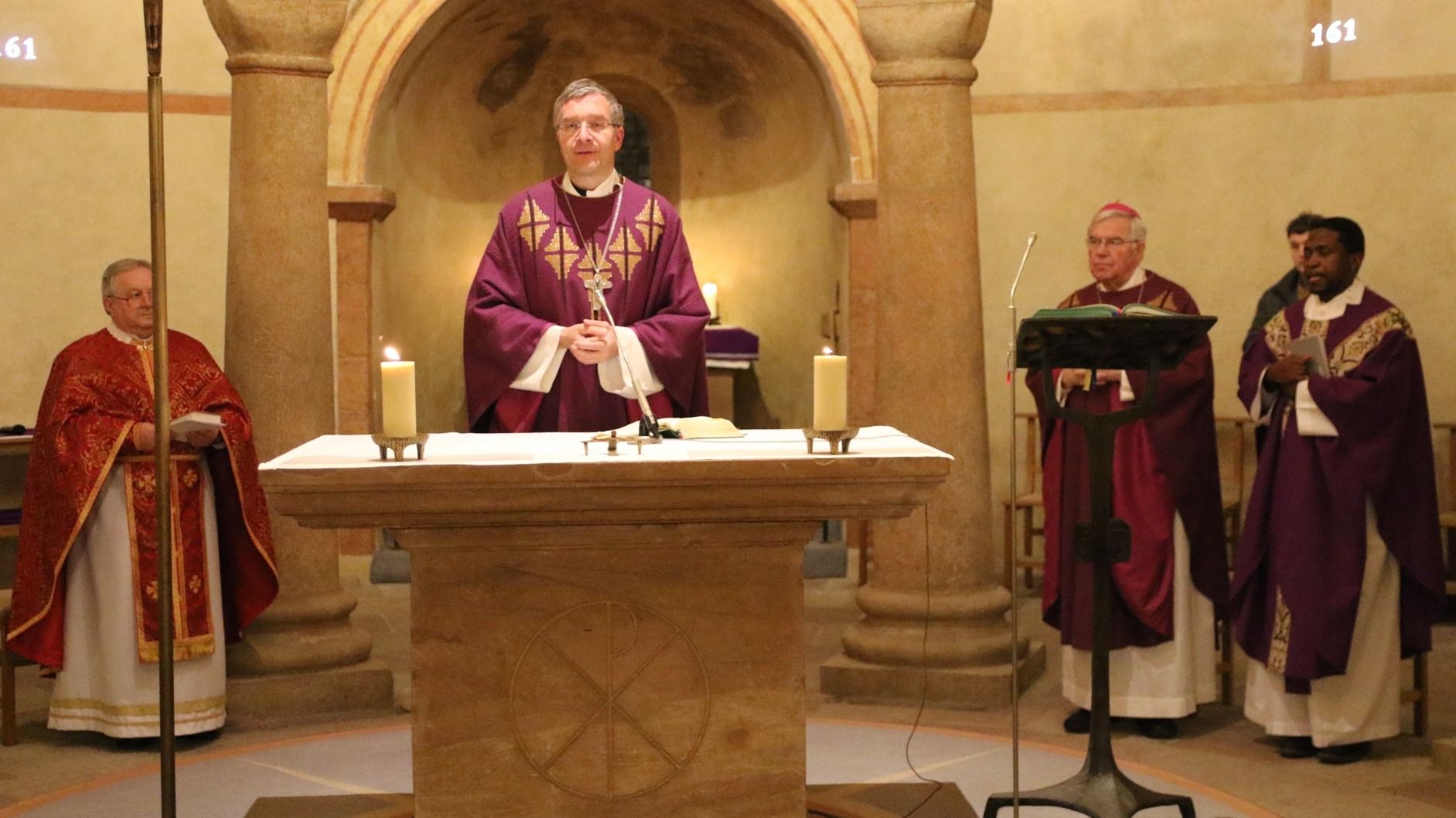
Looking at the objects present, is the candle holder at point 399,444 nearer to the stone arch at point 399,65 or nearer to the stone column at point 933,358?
the stone column at point 933,358

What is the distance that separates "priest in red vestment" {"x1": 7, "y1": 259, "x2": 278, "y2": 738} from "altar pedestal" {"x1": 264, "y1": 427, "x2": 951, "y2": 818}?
8.19ft

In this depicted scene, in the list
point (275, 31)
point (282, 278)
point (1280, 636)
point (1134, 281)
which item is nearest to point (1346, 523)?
point (1280, 636)

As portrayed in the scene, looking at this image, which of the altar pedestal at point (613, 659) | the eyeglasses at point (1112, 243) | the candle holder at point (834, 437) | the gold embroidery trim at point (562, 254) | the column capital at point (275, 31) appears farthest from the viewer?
the column capital at point (275, 31)

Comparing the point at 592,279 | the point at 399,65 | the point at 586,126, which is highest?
the point at 399,65

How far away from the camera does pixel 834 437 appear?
392 centimetres

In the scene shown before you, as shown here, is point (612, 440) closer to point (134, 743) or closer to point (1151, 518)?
point (1151, 518)

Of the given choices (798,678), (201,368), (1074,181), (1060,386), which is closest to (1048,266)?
(1074,181)

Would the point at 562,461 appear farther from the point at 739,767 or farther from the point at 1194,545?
the point at 1194,545

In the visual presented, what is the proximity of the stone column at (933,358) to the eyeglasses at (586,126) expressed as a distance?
1827 mm

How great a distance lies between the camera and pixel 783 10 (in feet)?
32.3

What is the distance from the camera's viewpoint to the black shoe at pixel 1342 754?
602cm

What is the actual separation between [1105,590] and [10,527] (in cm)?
498

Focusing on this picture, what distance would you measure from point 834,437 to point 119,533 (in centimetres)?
340

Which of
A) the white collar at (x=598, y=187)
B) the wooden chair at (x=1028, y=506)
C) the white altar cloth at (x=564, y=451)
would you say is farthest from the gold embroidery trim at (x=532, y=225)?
the wooden chair at (x=1028, y=506)
